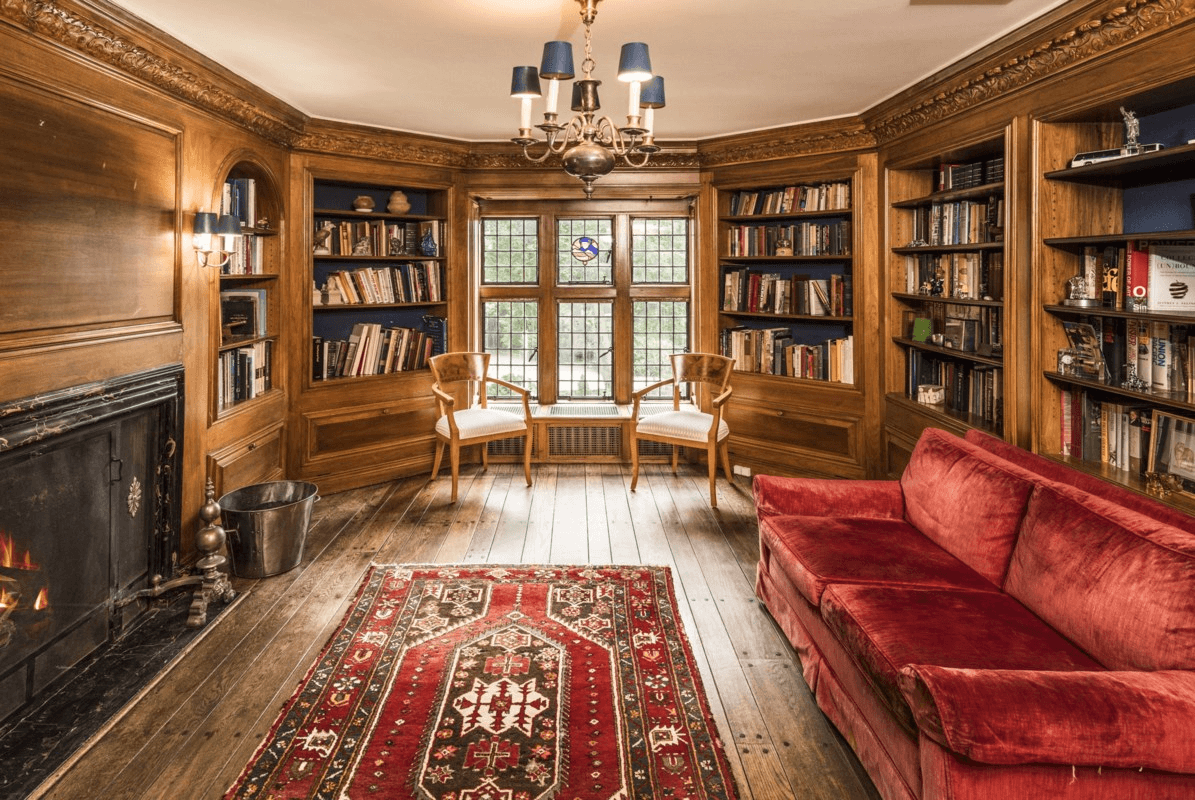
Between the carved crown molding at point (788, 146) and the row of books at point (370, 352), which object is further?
the row of books at point (370, 352)

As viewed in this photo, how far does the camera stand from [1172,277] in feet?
9.41

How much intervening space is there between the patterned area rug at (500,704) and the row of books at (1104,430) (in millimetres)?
1874

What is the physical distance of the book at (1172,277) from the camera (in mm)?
2811

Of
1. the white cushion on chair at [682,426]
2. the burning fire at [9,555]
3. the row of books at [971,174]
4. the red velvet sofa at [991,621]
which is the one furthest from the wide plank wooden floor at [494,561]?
the row of books at [971,174]

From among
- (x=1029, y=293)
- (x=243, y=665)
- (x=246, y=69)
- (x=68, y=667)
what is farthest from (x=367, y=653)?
(x=1029, y=293)

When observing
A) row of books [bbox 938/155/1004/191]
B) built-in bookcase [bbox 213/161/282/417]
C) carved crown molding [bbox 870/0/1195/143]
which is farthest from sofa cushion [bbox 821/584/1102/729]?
built-in bookcase [bbox 213/161/282/417]

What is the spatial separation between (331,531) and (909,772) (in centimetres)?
360

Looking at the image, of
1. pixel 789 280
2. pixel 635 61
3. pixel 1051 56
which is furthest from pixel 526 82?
pixel 789 280

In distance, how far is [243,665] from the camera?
3021 mm

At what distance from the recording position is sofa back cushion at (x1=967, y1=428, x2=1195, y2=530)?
229 cm

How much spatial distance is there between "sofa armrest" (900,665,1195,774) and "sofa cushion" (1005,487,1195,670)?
0.19m

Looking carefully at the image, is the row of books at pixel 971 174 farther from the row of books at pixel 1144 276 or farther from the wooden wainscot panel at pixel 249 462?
the wooden wainscot panel at pixel 249 462

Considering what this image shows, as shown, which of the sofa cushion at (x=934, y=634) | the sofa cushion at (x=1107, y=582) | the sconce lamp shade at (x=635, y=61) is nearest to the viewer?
the sofa cushion at (x=1107, y=582)

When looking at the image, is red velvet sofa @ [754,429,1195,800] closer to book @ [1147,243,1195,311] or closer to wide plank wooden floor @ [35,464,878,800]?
wide plank wooden floor @ [35,464,878,800]
